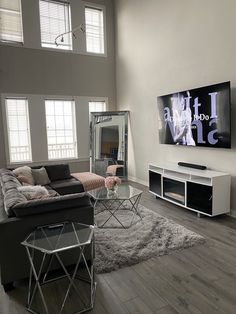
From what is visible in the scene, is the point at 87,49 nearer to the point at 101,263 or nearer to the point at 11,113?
the point at 11,113

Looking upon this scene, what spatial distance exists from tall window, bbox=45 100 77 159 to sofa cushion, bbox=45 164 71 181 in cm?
143

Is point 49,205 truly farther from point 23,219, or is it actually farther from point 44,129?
point 44,129

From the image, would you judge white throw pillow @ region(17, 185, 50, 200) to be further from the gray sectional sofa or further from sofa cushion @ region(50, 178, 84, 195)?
sofa cushion @ region(50, 178, 84, 195)

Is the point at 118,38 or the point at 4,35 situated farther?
the point at 118,38

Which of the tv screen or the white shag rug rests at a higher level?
the tv screen

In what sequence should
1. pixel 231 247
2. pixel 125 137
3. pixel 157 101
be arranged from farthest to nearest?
pixel 125 137
pixel 157 101
pixel 231 247

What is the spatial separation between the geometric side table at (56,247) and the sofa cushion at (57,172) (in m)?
2.65

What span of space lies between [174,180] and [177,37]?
8.87 feet

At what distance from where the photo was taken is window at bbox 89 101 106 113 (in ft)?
22.6

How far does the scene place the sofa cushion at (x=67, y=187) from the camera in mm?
4470

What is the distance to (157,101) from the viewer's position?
525cm

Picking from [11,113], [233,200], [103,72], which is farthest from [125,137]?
[233,200]

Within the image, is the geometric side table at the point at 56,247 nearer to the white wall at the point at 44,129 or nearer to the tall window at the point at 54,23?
the white wall at the point at 44,129

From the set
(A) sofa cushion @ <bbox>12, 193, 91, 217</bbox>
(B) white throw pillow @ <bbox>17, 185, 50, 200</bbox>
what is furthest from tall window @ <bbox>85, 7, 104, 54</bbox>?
(A) sofa cushion @ <bbox>12, 193, 91, 217</bbox>
